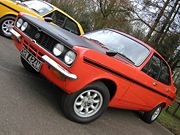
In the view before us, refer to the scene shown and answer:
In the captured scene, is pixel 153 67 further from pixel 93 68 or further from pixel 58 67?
pixel 58 67

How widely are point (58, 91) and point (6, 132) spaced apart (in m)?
2.48

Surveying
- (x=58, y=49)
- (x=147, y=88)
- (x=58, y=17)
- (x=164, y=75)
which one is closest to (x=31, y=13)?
(x=58, y=17)

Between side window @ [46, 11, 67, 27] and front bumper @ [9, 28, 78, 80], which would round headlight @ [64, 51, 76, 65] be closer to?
front bumper @ [9, 28, 78, 80]

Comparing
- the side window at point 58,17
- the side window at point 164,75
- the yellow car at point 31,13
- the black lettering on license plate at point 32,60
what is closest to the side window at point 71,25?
the yellow car at point 31,13

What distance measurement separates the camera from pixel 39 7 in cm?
1073

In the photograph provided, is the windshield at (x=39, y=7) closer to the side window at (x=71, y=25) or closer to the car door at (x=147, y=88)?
the side window at (x=71, y=25)

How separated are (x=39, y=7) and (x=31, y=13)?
0.88 meters

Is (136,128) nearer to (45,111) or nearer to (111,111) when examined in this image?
(111,111)

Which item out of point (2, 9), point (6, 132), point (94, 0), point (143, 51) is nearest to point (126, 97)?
point (143, 51)

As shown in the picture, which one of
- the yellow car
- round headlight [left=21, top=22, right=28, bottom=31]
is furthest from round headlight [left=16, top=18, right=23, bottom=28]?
the yellow car

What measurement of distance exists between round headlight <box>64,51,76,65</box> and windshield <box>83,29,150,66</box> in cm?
152

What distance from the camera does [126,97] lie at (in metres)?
5.56

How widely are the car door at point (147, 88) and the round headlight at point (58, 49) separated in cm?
153

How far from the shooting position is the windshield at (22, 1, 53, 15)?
413 inches
